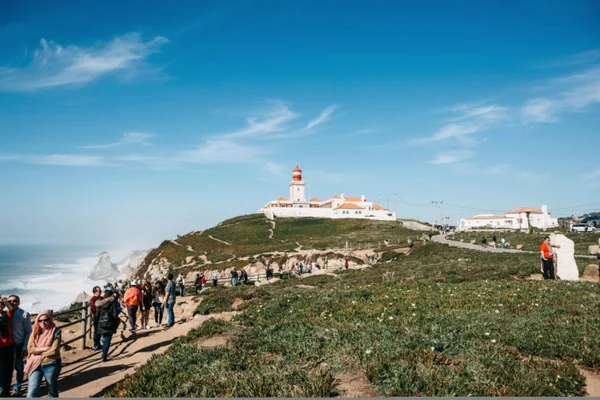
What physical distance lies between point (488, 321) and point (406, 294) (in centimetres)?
541

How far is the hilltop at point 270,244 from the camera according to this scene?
62.6 metres

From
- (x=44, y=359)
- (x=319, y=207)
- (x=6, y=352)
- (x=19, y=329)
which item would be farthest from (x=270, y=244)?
(x=44, y=359)

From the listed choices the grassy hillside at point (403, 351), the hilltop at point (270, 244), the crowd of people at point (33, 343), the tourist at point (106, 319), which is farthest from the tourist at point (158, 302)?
the hilltop at point (270, 244)

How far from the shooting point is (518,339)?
28.1ft

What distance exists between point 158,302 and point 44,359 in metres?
9.99

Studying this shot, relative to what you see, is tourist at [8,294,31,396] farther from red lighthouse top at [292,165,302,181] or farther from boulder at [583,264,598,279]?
red lighthouse top at [292,165,302,181]

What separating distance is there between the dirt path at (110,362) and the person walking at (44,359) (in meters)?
1.00

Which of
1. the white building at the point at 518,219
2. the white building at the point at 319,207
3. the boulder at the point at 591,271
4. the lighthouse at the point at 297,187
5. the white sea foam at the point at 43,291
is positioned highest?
the lighthouse at the point at 297,187

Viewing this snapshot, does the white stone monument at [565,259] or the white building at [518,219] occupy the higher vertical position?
the white building at [518,219]

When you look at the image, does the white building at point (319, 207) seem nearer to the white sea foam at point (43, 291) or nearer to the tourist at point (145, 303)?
the white sea foam at point (43, 291)

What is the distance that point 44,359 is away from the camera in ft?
25.1

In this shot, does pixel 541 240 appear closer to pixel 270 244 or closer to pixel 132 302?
pixel 270 244

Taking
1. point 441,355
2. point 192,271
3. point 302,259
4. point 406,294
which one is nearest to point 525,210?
point 302,259

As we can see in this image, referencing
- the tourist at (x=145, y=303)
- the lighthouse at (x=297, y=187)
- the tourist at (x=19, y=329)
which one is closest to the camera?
the tourist at (x=19, y=329)
